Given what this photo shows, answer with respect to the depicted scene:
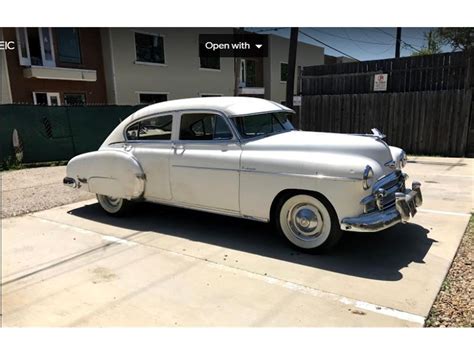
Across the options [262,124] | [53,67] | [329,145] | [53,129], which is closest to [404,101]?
[262,124]

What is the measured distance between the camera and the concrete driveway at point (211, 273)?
3020mm

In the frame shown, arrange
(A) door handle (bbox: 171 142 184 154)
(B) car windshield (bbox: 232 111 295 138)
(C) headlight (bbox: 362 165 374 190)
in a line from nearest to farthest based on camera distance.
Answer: (C) headlight (bbox: 362 165 374 190), (B) car windshield (bbox: 232 111 295 138), (A) door handle (bbox: 171 142 184 154)

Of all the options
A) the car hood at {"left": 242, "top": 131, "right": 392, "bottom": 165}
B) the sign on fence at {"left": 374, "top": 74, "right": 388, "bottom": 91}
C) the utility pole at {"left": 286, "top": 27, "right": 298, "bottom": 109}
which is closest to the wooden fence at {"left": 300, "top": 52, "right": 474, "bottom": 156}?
the sign on fence at {"left": 374, "top": 74, "right": 388, "bottom": 91}

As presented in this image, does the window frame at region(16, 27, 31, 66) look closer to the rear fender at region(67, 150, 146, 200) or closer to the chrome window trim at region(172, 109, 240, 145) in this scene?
the rear fender at region(67, 150, 146, 200)

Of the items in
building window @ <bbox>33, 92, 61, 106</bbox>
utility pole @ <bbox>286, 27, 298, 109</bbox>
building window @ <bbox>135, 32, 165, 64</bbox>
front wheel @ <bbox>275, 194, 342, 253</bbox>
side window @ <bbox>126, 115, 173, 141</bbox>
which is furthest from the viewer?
building window @ <bbox>135, 32, 165, 64</bbox>

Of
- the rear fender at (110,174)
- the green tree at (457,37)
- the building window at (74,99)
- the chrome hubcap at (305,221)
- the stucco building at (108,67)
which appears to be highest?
the green tree at (457,37)

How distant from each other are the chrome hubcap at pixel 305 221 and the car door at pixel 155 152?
1.78 meters

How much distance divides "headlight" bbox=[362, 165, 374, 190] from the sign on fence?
912 centimetres

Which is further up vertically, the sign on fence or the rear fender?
the sign on fence

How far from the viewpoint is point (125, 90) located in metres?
17.6

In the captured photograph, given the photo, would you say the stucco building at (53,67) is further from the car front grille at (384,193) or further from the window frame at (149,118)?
the car front grille at (384,193)

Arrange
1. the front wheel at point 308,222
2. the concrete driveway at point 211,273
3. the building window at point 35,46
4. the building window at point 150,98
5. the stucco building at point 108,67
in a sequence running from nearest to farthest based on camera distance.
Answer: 1. the concrete driveway at point 211,273
2. the front wheel at point 308,222
3. the building window at point 35,46
4. the stucco building at point 108,67
5. the building window at point 150,98

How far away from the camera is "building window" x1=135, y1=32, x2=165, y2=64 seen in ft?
59.3

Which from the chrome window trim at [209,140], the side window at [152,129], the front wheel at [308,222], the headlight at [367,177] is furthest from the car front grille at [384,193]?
the side window at [152,129]
